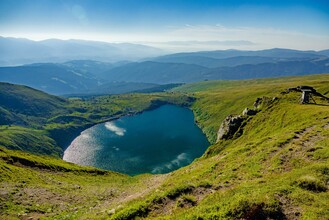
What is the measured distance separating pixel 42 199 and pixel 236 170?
29.2m

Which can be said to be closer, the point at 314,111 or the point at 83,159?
the point at 314,111

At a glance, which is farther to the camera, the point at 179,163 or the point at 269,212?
the point at 179,163

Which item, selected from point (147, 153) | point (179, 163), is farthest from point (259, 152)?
point (147, 153)

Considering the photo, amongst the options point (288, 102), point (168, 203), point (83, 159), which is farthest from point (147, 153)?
point (168, 203)

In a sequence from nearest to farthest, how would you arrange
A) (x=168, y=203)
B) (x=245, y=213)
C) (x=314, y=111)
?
1. (x=245, y=213)
2. (x=168, y=203)
3. (x=314, y=111)

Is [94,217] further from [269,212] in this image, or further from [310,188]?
[310,188]

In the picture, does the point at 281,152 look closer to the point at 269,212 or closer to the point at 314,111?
the point at 269,212

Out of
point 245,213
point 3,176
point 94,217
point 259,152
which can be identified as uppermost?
point 245,213

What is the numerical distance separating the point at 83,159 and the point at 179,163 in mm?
74781

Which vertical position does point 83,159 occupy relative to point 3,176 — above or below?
below

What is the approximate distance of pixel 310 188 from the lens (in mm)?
24047

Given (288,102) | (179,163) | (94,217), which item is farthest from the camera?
→ (179,163)

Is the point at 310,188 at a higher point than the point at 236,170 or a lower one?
higher

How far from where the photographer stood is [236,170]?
38.4m
